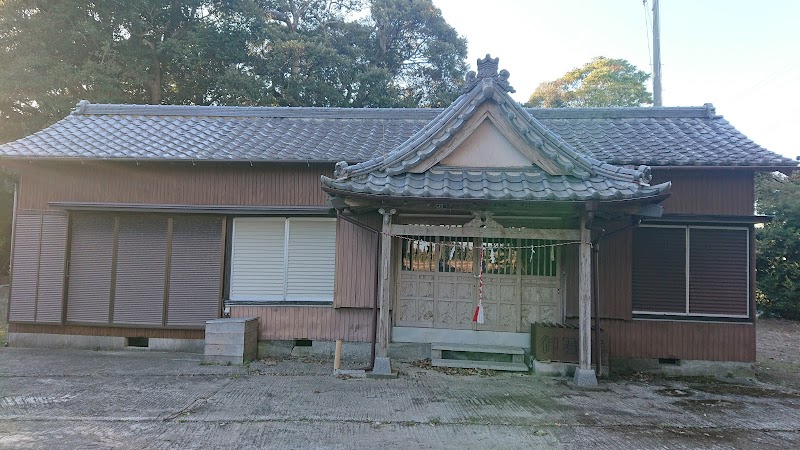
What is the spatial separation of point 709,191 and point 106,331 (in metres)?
12.1

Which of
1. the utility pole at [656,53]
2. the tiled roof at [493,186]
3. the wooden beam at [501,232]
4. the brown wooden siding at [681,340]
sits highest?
the utility pole at [656,53]

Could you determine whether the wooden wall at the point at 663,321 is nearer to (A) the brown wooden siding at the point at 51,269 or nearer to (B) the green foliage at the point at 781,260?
(B) the green foliage at the point at 781,260

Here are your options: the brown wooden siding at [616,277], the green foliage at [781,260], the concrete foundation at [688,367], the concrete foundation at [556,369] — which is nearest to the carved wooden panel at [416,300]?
the concrete foundation at [556,369]

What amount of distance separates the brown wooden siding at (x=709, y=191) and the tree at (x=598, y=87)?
24071 mm

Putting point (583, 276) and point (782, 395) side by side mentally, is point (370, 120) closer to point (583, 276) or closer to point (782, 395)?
point (583, 276)

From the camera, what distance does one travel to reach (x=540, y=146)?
7.40 metres

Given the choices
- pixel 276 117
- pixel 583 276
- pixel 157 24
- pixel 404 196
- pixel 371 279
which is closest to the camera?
pixel 404 196

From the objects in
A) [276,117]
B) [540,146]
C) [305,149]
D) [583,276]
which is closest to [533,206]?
[540,146]

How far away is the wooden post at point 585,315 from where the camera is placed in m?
7.42

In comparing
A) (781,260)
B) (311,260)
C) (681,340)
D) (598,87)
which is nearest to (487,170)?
(311,260)

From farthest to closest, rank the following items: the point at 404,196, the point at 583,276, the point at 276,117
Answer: the point at 276,117 < the point at 583,276 < the point at 404,196

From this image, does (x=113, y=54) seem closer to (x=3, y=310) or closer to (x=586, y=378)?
(x=3, y=310)

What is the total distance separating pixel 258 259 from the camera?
9570 mm

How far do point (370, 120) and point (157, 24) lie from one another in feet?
52.0
